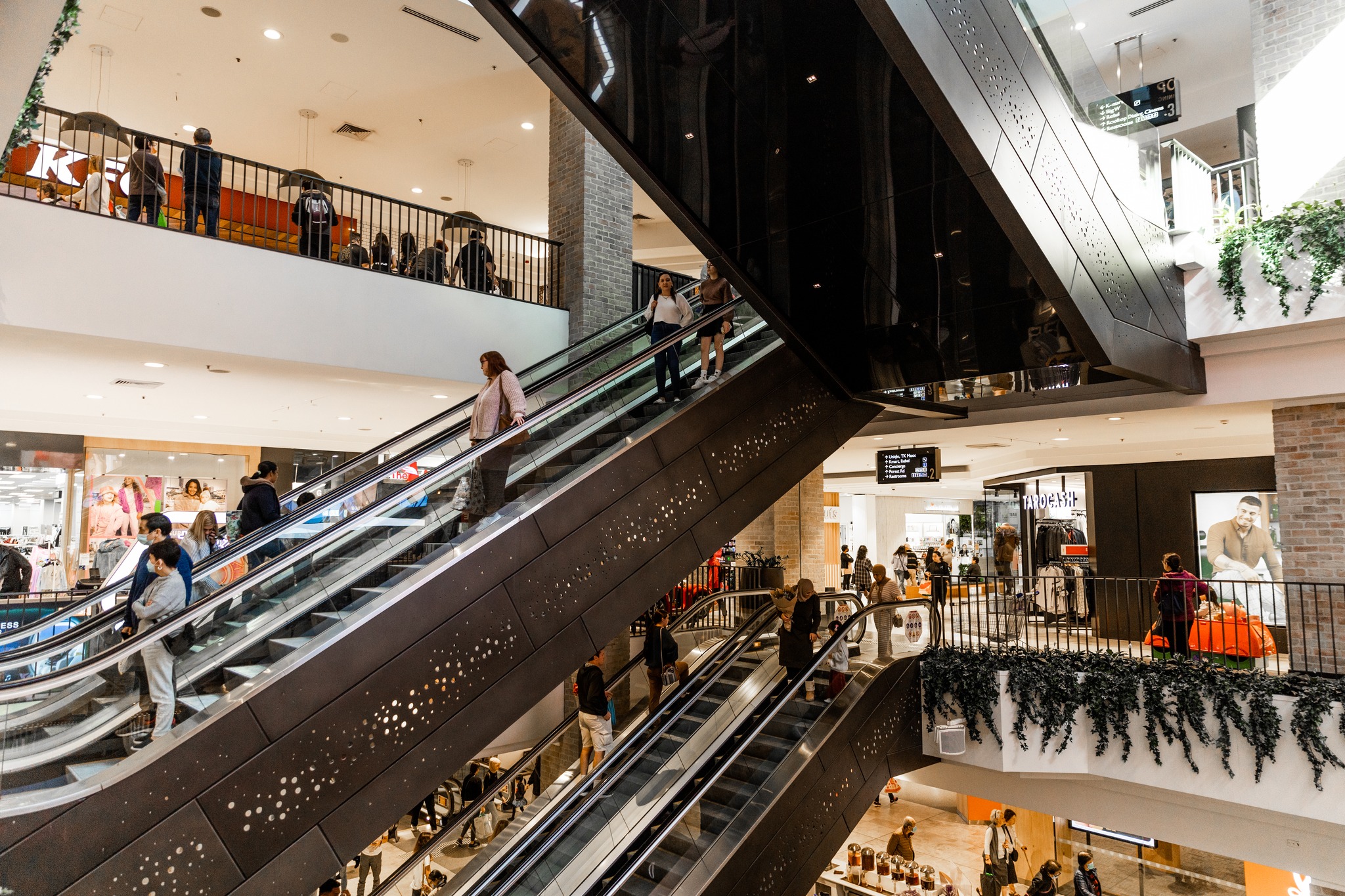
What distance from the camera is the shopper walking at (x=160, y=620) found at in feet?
14.2

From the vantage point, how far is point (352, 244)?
12328 mm

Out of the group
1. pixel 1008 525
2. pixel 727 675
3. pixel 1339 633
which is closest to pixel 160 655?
pixel 727 675

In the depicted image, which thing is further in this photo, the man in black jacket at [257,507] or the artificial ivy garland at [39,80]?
the man in black jacket at [257,507]

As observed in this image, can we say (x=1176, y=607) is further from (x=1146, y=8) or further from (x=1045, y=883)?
(x=1146, y=8)

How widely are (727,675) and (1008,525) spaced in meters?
19.8

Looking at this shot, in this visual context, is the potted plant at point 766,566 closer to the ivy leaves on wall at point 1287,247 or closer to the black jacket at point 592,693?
the black jacket at point 592,693

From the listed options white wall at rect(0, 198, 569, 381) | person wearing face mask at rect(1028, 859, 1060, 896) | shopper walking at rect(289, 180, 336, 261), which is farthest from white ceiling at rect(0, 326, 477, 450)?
person wearing face mask at rect(1028, 859, 1060, 896)

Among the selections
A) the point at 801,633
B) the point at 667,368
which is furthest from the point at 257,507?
the point at 801,633

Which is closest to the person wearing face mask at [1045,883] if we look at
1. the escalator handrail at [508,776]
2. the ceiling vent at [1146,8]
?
the escalator handrail at [508,776]

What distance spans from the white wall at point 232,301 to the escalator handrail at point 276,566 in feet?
11.4

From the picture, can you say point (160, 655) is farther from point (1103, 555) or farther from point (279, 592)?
point (1103, 555)

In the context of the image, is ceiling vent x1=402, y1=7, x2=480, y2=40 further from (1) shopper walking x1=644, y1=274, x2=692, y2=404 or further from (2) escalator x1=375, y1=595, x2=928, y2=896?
(2) escalator x1=375, y1=595, x2=928, y2=896

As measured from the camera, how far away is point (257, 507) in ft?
21.3

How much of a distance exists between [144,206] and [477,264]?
4069 millimetres
